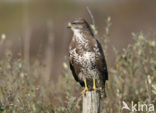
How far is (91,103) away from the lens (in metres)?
4.33

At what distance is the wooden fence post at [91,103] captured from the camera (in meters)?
4.30

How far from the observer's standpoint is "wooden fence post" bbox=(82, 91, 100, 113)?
169 inches

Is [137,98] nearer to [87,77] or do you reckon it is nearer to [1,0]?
[87,77]

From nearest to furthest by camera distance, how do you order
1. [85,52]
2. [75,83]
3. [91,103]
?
[91,103] < [85,52] < [75,83]

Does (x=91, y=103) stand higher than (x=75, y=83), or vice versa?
(x=75, y=83)

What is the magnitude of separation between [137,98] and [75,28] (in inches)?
81.2

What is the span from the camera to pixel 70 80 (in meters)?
6.16

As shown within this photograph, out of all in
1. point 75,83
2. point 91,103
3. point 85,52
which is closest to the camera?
point 91,103

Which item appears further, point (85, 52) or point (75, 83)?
point (75, 83)

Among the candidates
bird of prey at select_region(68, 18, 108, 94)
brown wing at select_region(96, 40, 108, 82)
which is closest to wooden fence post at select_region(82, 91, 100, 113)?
bird of prey at select_region(68, 18, 108, 94)

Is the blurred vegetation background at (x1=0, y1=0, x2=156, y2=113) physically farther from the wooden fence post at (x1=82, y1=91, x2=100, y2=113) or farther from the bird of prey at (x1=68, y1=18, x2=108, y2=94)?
the bird of prey at (x1=68, y1=18, x2=108, y2=94)

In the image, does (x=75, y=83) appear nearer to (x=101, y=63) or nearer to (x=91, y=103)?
(x=101, y=63)

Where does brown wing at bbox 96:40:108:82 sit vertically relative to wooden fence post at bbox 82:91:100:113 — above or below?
above

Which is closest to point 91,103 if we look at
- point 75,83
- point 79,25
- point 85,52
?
point 85,52
